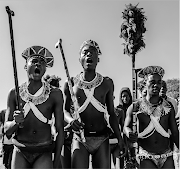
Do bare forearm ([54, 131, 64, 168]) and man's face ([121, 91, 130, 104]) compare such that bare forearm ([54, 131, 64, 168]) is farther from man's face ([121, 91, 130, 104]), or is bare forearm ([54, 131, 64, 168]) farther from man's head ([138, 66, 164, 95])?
man's face ([121, 91, 130, 104])

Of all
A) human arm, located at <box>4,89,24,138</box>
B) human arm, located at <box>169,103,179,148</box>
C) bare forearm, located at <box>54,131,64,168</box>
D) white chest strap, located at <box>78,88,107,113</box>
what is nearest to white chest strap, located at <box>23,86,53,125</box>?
human arm, located at <box>4,89,24,138</box>

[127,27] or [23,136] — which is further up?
[127,27]

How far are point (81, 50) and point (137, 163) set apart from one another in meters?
2.24

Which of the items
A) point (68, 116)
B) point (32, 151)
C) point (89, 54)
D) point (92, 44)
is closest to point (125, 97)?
point (92, 44)

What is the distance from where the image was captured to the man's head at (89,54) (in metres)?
5.45

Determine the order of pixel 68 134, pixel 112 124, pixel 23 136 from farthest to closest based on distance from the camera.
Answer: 1. pixel 68 134
2. pixel 112 124
3. pixel 23 136

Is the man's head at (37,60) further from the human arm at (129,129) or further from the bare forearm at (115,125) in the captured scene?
the human arm at (129,129)

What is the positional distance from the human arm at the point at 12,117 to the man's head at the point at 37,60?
1.35 feet

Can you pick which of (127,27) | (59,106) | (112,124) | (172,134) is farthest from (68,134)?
(127,27)

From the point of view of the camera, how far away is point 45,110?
4.82 meters

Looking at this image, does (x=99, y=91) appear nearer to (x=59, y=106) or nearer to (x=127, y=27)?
(x=59, y=106)

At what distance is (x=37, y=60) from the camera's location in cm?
496

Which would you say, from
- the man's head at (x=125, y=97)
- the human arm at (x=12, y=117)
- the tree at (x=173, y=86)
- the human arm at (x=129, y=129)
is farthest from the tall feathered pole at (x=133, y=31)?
the tree at (x=173, y=86)

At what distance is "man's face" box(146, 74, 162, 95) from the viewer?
5746mm
